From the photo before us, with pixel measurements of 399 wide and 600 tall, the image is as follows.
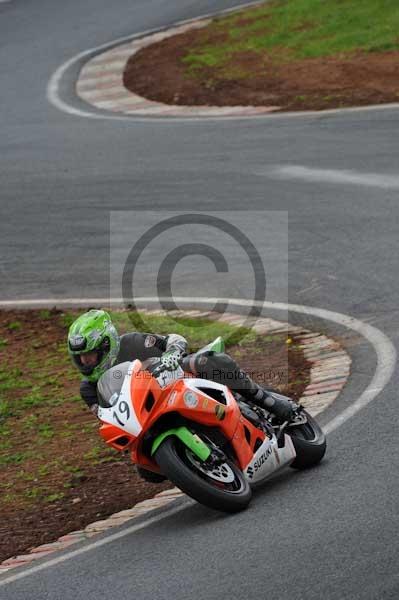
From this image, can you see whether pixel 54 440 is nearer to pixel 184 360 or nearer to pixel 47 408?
pixel 47 408

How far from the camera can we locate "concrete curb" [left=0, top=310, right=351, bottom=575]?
26.9 ft

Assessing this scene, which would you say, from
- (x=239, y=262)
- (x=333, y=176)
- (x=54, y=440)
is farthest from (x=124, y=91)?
(x=54, y=440)

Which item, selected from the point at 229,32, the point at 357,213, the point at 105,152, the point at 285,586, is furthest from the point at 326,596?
the point at 229,32

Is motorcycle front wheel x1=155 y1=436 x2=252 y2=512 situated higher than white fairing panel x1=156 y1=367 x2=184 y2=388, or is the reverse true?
white fairing panel x1=156 y1=367 x2=184 y2=388

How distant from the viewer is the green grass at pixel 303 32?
24.3m

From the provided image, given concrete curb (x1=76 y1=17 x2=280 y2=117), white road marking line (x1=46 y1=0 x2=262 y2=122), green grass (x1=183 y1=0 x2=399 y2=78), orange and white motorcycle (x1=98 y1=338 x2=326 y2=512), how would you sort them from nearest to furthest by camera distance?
1. orange and white motorcycle (x1=98 y1=338 x2=326 y2=512)
2. concrete curb (x1=76 y1=17 x2=280 y2=117)
3. white road marking line (x1=46 y1=0 x2=262 y2=122)
4. green grass (x1=183 y1=0 x2=399 y2=78)

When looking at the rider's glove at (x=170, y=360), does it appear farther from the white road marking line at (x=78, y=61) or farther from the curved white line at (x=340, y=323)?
the white road marking line at (x=78, y=61)

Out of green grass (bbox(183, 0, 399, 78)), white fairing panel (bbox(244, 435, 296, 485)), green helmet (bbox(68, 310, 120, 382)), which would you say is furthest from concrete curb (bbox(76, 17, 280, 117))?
green helmet (bbox(68, 310, 120, 382))

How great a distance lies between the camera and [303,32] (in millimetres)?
25875

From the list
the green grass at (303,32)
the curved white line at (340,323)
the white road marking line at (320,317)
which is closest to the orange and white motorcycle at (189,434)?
the white road marking line at (320,317)

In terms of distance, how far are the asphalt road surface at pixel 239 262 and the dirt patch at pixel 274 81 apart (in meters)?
1.28

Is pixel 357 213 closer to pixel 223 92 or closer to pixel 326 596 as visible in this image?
pixel 223 92

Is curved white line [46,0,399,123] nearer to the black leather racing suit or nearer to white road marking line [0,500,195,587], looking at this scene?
the black leather racing suit

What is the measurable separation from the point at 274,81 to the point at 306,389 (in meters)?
13.6
